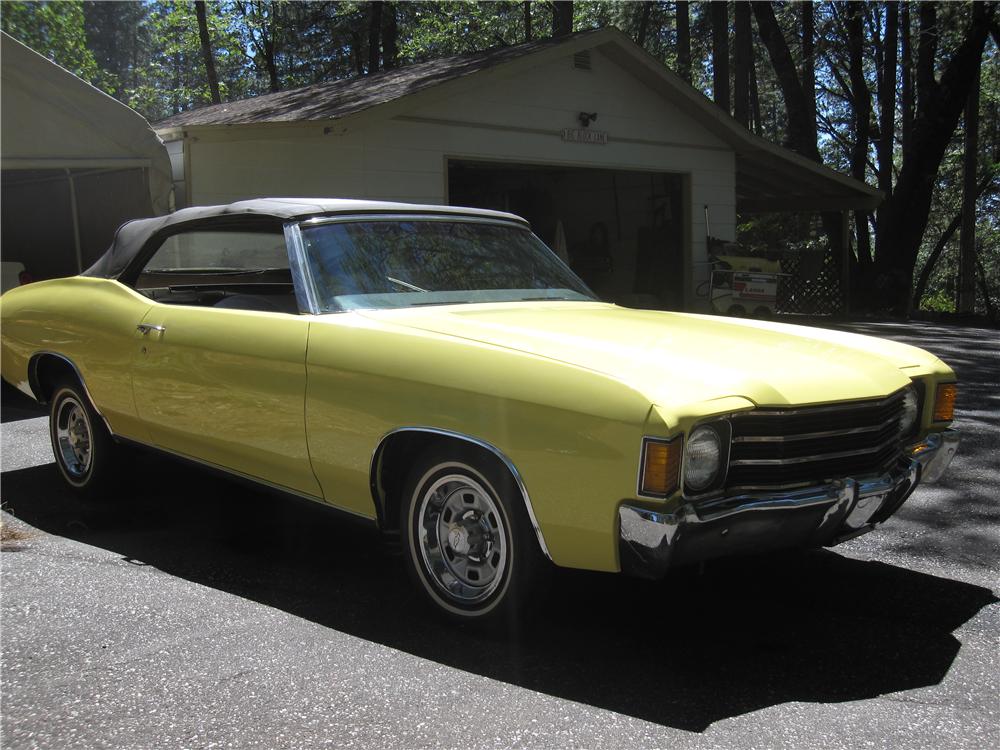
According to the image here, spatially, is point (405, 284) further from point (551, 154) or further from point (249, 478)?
point (551, 154)

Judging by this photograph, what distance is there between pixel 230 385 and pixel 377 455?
0.90m

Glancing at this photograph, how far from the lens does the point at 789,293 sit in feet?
65.4

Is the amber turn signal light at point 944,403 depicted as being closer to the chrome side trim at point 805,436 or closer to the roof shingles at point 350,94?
the chrome side trim at point 805,436

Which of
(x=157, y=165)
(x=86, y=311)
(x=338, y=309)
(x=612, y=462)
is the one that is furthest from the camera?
(x=157, y=165)

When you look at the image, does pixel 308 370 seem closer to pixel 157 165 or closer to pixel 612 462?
pixel 612 462

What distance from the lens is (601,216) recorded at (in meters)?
18.7

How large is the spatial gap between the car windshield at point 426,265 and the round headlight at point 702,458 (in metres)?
1.47

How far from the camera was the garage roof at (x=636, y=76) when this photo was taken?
1237cm

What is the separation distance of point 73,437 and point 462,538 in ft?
9.66

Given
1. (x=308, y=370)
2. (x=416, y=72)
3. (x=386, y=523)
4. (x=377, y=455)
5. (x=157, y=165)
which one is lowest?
(x=386, y=523)

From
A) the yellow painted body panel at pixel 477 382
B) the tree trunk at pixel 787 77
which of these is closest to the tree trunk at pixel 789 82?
the tree trunk at pixel 787 77

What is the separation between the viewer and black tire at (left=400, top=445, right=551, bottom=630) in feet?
10.7

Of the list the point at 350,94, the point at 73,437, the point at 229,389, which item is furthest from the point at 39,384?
the point at 350,94

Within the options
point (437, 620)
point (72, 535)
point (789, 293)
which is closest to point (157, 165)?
point (72, 535)
